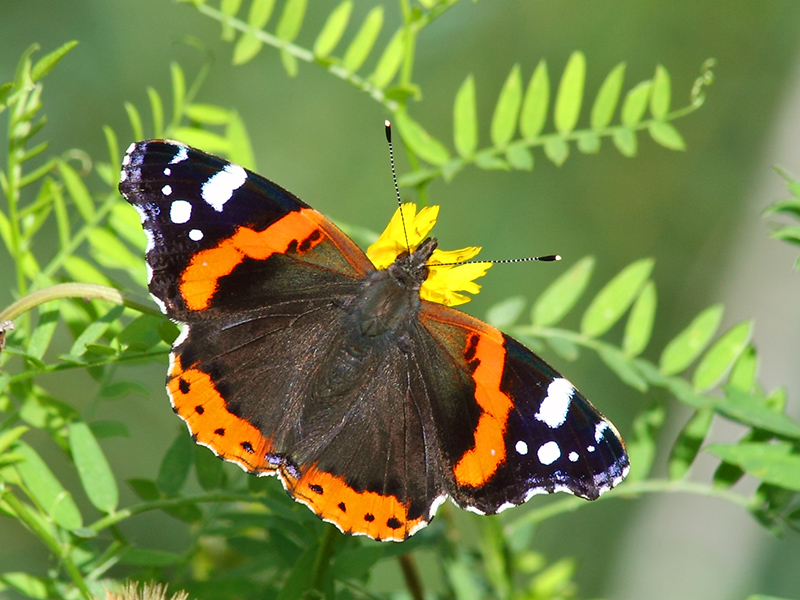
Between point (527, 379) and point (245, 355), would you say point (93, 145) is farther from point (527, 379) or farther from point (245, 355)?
point (527, 379)

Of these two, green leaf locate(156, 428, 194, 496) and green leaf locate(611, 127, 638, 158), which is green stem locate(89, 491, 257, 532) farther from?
green leaf locate(611, 127, 638, 158)

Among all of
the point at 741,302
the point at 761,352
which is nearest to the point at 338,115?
the point at 741,302

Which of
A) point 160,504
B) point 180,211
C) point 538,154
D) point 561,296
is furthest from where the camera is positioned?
point 538,154

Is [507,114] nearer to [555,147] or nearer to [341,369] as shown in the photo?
[555,147]

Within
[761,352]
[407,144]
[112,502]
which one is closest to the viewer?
[112,502]

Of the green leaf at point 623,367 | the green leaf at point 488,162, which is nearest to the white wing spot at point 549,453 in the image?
the green leaf at point 623,367

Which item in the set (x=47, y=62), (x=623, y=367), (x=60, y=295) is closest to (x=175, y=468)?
(x=60, y=295)
